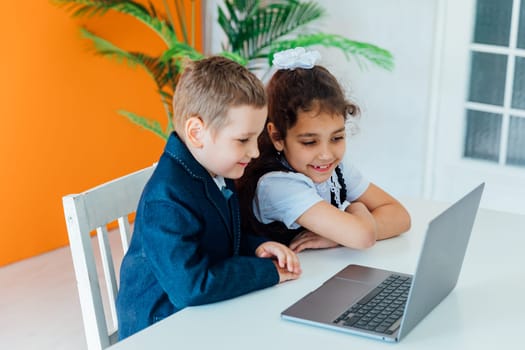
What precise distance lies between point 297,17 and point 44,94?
1161 millimetres

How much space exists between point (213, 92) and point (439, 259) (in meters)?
0.54

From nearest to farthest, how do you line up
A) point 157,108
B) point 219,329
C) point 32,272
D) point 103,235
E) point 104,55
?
1. point 219,329
2. point 103,235
3. point 32,272
4. point 104,55
5. point 157,108

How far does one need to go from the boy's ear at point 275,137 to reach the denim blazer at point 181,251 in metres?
0.23

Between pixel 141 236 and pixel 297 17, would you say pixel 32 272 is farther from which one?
pixel 141 236

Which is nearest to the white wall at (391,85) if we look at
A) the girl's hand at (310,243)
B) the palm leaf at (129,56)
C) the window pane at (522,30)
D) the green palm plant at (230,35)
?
the green palm plant at (230,35)

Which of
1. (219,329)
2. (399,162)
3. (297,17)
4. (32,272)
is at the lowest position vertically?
(32,272)

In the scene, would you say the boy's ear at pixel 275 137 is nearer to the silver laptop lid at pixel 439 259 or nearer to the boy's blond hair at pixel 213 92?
the boy's blond hair at pixel 213 92

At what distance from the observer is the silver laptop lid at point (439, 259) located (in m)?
1.45

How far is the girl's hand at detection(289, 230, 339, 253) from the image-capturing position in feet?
6.40

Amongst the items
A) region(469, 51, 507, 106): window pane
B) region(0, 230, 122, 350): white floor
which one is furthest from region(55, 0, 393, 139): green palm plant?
region(0, 230, 122, 350): white floor

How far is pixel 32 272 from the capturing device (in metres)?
3.73

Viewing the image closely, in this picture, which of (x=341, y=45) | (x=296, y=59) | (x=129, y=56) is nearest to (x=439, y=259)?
(x=296, y=59)

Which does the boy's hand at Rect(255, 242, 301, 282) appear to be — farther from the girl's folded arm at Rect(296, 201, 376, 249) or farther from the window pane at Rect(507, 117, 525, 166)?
the window pane at Rect(507, 117, 525, 166)

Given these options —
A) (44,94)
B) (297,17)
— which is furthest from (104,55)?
(297,17)
